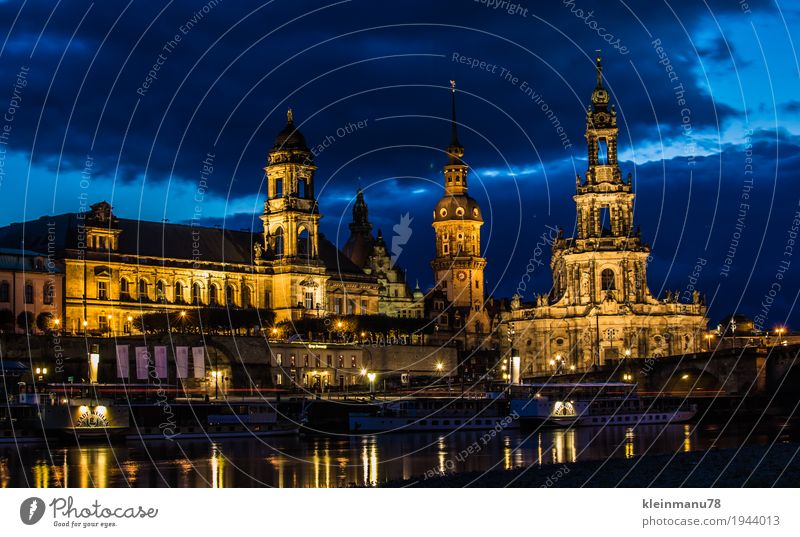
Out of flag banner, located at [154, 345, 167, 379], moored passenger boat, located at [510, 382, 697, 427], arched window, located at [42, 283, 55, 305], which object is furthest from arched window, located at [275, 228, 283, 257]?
flag banner, located at [154, 345, 167, 379]

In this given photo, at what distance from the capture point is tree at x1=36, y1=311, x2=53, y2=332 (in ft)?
388

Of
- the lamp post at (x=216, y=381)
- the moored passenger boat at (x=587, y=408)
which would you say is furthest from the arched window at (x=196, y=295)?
the moored passenger boat at (x=587, y=408)

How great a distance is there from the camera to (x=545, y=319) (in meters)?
Answer: 155

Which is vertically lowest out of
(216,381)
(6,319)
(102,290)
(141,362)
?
(216,381)

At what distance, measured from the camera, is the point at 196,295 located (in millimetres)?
139750

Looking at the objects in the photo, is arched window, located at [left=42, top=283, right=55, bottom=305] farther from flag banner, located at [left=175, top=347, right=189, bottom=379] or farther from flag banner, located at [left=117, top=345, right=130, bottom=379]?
flag banner, located at [left=175, top=347, right=189, bottom=379]

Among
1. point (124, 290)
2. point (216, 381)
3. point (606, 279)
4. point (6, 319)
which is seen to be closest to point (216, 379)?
point (216, 381)

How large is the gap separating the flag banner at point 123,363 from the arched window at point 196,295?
3539 centimetres

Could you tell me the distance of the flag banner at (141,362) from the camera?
97.6 metres

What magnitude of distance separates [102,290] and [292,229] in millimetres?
20680

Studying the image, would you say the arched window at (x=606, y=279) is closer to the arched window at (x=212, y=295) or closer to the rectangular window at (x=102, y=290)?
the arched window at (x=212, y=295)

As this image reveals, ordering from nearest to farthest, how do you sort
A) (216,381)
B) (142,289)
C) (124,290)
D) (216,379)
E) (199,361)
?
(216,381) < (216,379) < (199,361) < (124,290) < (142,289)

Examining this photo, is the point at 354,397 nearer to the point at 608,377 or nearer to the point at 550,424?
the point at 550,424

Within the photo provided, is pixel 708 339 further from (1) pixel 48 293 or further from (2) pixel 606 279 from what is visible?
(1) pixel 48 293
